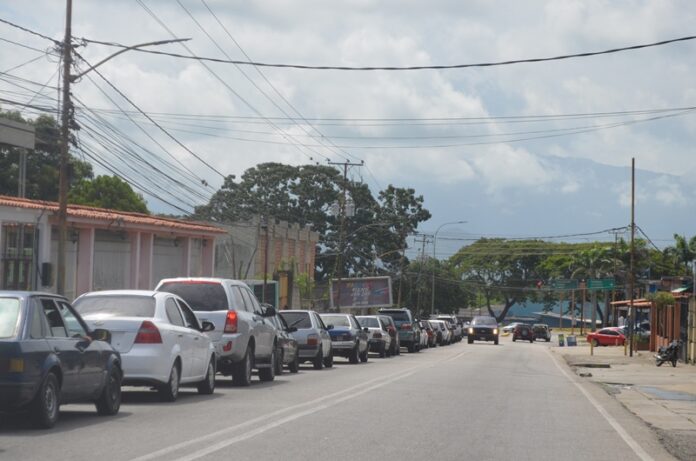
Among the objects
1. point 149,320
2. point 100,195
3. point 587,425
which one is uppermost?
point 100,195

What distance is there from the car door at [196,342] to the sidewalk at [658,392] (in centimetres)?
708

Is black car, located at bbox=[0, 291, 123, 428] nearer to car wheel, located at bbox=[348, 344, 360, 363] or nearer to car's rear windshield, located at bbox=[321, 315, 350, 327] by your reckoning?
car wheel, located at bbox=[348, 344, 360, 363]

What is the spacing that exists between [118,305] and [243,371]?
4.45 meters

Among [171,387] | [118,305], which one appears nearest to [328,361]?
[171,387]

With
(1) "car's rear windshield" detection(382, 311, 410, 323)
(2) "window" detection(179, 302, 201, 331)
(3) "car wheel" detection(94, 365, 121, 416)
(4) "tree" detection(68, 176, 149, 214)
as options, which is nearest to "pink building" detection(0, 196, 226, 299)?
(1) "car's rear windshield" detection(382, 311, 410, 323)

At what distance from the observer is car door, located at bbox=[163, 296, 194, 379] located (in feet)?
54.0

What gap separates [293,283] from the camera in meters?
65.8

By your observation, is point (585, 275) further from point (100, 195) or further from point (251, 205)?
point (100, 195)

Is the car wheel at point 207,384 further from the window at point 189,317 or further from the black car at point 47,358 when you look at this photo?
the black car at point 47,358

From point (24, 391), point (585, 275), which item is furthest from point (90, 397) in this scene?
point (585, 275)

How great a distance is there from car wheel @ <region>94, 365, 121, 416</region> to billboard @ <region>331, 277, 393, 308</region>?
5997cm

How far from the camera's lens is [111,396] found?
565 inches

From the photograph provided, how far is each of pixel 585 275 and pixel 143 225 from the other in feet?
230

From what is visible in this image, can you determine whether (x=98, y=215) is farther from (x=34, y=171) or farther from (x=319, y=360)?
(x=34, y=171)
